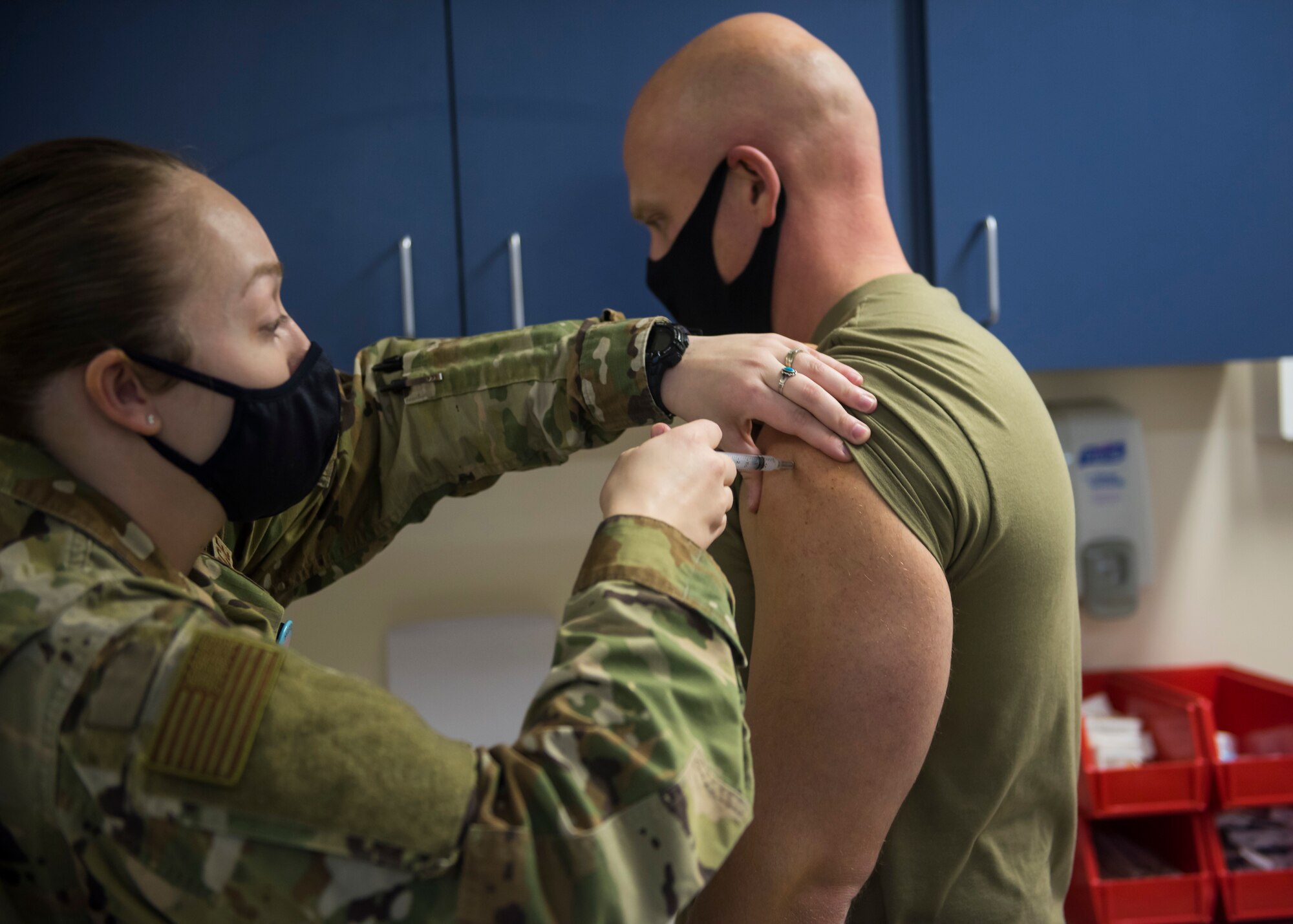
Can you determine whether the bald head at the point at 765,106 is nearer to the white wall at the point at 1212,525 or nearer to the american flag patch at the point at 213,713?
the american flag patch at the point at 213,713

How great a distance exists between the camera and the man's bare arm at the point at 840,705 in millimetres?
838

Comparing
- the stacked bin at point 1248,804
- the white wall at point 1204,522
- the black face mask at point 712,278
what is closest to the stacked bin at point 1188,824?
the stacked bin at point 1248,804

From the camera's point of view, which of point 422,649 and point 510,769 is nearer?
point 510,769

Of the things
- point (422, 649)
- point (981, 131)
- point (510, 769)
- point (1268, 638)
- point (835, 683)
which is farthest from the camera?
point (1268, 638)

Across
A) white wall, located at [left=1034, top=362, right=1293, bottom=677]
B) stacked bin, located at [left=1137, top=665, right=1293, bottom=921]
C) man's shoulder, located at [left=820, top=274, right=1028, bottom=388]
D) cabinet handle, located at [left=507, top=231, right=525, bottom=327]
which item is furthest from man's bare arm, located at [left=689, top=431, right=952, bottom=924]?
white wall, located at [left=1034, top=362, right=1293, bottom=677]

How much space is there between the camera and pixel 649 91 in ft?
4.23

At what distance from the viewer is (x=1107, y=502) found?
2178mm

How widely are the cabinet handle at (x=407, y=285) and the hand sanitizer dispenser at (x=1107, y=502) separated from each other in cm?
136

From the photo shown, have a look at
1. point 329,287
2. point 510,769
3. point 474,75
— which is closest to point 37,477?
point 510,769

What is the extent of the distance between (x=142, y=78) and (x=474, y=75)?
54 cm

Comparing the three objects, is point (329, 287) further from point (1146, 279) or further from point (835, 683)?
point (1146, 279)

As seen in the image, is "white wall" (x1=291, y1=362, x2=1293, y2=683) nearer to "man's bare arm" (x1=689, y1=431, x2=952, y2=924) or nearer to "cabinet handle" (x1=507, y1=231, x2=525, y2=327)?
"cabinet handle" (x1=507, y1=231, x2=525, y2=327)

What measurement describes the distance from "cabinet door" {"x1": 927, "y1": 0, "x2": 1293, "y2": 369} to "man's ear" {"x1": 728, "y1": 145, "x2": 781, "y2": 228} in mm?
740

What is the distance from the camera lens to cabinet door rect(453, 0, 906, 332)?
1742mm
